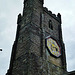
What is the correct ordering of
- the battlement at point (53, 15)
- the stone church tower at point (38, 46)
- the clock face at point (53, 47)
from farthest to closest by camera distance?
1. the battlement at point (53, 15)
2. the clock face at point (53, 47)
3. the stone church tower at point (38, 46)

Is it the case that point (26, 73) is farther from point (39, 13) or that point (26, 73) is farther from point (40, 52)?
point (39, 13)

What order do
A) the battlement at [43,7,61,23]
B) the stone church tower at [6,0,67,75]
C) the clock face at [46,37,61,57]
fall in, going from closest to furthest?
1. the stone church tower at [6,0,67,75]
2. the clock face at [46,37,61,57]
3. the battlement at [43,7,61,23]

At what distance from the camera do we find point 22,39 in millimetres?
16688

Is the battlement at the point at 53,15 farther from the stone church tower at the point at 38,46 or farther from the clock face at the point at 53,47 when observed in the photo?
the clock face at the point at 53,47

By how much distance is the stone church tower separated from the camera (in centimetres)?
1402

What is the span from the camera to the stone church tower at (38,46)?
46.0 feet

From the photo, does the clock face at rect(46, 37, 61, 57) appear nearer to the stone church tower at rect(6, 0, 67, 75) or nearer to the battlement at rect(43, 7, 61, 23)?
the stone church tower at rect(6, 0, 67, 75)

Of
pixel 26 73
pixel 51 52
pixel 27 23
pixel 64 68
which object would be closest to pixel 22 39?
pixel 27 23

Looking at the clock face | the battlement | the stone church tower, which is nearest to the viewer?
the stone church tower

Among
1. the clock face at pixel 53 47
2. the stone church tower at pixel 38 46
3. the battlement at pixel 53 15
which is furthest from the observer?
the battlement at pixel 53 15

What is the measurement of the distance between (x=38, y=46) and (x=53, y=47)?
276 centimetres

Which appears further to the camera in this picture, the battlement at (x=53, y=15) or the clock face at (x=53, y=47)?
the battlement at (x=53, y=15)

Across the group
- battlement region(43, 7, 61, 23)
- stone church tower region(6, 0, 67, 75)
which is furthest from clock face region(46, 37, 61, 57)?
battlement region(43, 7, 61, 23)

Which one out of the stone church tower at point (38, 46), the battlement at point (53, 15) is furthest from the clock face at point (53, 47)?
the battlement at point (53, 15)
